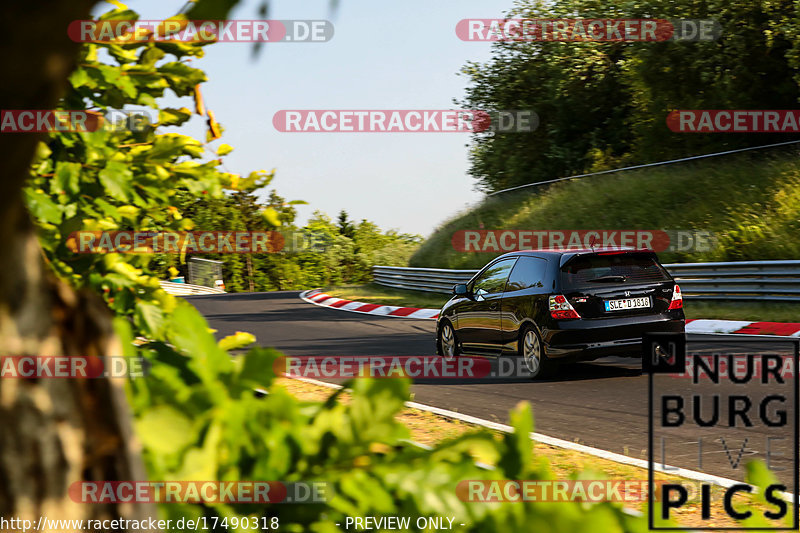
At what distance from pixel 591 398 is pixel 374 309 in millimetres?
16400

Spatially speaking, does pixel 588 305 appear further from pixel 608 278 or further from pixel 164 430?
pixel 164 430

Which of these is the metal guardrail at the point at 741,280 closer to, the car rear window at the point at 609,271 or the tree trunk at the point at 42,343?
the car rear window at the point at 609,271

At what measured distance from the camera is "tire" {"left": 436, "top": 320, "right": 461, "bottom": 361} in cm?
1312

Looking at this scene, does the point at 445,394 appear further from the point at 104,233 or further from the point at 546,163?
the point at 546,163

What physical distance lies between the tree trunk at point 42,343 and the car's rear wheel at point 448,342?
38.6 feet

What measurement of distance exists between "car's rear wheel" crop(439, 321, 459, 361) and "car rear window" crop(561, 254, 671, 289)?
9.52ft

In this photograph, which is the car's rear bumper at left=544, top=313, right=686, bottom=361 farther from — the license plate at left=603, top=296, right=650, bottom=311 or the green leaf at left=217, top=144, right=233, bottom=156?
the green leaf at left=217, top=144, right=233, bottom=156

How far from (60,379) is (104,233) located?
Result: 1668 millimetres

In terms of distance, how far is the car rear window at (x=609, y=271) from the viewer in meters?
10.6

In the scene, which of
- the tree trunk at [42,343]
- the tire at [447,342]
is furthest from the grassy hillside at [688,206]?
the tree trunk at [42,343]

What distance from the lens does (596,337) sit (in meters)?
10.4

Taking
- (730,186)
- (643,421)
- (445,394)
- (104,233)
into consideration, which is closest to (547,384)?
(445,394)

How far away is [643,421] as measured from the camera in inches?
305

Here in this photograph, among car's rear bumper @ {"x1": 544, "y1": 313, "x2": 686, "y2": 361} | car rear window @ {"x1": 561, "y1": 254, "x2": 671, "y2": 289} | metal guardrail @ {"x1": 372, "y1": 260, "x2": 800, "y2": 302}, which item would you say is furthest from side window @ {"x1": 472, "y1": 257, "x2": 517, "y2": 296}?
metal guardrail @ {"x1": 372, "y1": 260, "x2": 800, "y2": 302}
